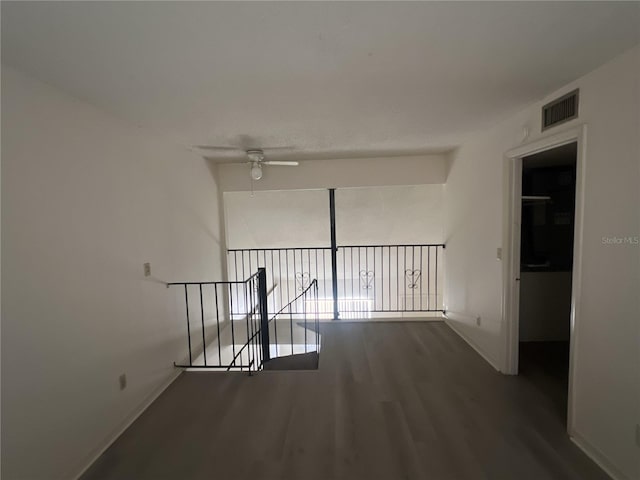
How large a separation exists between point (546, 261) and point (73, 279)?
457 centimetres

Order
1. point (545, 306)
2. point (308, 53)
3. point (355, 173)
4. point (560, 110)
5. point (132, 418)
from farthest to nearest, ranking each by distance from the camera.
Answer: point (355, 173) → point (545, 306) → point (132, 418) → point (560, 110) → point (308, 53)

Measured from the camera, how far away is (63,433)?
65.9 inches

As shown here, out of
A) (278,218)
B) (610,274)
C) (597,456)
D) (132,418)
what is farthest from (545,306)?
(278,218)

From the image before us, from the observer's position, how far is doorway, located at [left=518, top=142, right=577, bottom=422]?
314 cm

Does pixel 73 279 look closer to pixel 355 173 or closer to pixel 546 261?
pixel 355 173

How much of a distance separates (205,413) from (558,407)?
2898mm

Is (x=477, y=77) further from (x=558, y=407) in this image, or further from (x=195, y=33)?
(x=558, y=407)

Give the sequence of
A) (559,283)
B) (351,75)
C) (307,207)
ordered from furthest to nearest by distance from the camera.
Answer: (307,207)
(559,283)
(351,75)

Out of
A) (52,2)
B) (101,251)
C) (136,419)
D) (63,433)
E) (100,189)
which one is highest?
(52,2)

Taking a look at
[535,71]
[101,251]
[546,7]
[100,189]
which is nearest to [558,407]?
[535,71]

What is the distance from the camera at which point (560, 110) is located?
192cm

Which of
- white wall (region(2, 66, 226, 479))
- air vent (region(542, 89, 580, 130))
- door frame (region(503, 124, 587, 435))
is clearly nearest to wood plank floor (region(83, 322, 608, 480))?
door frame (region(503, 124, 587, 435))

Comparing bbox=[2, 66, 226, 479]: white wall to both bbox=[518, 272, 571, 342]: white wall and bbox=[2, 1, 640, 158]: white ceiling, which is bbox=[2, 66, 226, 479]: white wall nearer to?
bbox=[2, 1, 640, 158]: white ceiling

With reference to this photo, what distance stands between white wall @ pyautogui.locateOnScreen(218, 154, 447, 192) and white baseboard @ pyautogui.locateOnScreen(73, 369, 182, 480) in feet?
9.05
